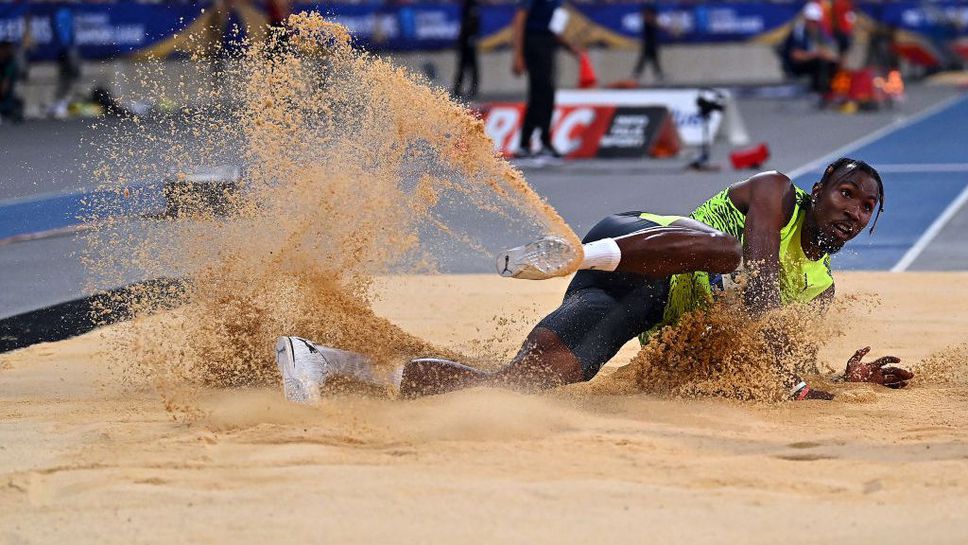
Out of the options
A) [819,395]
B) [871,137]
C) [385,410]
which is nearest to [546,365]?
[385,410]

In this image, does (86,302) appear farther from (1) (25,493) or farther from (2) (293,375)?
(1) (25,493)

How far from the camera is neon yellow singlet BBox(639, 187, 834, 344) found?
16.0 feet

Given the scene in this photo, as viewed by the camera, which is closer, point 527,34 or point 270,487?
point 270,487

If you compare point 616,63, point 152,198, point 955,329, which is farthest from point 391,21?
point 955,329

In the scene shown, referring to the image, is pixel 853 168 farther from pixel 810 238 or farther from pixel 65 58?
pixel 65 58

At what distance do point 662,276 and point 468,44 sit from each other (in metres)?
18.6

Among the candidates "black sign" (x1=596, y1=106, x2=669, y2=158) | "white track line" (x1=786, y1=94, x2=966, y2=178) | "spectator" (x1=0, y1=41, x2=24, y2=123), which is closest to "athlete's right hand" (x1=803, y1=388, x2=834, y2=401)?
"white track line" (x1=786, y1=94, x2=966, y2=178)

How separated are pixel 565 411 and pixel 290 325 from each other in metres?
1.35

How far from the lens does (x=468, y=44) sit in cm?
2286

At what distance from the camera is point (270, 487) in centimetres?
380

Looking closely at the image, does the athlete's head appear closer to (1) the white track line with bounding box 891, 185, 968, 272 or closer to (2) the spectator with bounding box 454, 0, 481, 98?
(1) the white track line with bounding box 891, 185, 968, 272

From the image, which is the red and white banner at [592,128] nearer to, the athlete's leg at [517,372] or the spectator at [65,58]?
the spectator at [65,58]

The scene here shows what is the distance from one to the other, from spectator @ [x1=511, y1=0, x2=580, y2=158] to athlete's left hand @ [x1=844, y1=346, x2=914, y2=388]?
955 cm

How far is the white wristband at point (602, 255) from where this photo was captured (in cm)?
456
